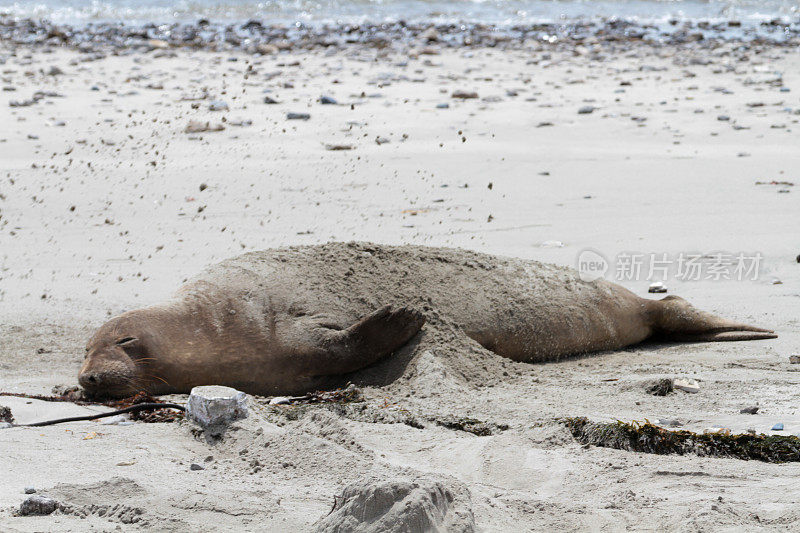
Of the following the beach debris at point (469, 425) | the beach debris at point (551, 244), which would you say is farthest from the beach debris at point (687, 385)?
the beach debris at point (551, 244)

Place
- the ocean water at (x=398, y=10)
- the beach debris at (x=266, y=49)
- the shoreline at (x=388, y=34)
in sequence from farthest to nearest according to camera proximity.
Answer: the ocean water at (x=398, y=10)
the shoreline at (x=388, y=34)
the beach debris at (x=266, y=49)

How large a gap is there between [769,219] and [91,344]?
17.5 feet

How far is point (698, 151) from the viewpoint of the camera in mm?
9320

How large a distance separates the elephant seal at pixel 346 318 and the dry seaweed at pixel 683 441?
1.46 m

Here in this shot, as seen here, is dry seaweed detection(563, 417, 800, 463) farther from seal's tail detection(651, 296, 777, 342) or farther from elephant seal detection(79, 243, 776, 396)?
seal's tail detection(651, 296, 777, 342)

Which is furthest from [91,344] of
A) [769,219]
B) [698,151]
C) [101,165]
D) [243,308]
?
[698,151]

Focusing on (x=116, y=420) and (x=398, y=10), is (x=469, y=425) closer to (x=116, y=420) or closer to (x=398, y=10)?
(x=116, y=420)

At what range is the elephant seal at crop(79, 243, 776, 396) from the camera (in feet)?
15.7

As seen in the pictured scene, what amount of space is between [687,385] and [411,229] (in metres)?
3.27

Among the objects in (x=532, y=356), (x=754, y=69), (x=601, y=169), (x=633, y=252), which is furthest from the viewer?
(x=754, y=69)

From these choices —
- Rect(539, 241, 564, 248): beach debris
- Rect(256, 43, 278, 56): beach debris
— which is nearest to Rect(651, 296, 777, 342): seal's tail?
Rect(539, 241, 564, 248): beach debris

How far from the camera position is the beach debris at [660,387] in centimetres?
432

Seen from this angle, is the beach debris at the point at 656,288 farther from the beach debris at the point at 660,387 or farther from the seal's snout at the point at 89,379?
the seal's snout at the point at 89,379

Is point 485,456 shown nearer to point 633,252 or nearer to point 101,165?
point 633,252
